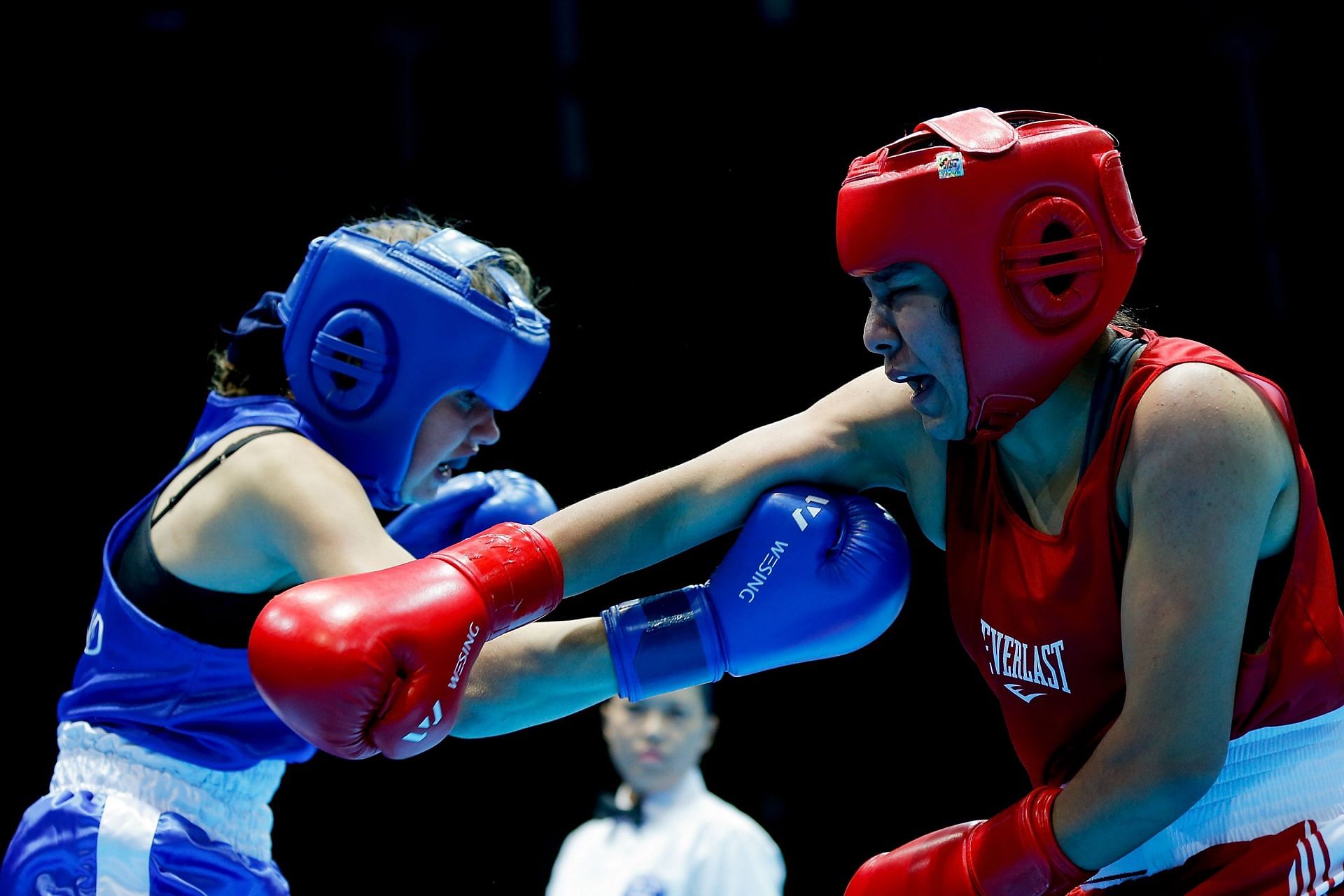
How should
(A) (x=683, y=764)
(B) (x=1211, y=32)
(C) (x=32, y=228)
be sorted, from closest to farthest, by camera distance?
(A) (x=683, y=764) < (C) (x=32, y=228) < (B) (x=1211, y=32)

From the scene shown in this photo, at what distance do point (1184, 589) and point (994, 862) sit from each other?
45 cm

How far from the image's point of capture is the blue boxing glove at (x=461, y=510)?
2.90m

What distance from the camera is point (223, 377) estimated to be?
2.71m

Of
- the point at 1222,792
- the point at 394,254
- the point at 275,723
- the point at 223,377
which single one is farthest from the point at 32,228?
the point at 1222,792

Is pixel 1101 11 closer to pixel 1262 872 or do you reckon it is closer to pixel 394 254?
pixel 394 254

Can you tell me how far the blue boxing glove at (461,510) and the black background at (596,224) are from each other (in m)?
1.82

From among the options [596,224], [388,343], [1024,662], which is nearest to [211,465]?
[388,343]

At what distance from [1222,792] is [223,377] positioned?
2.02 m

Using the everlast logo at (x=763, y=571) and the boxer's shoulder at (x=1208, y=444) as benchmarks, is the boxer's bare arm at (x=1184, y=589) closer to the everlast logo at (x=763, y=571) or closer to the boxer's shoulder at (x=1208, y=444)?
the boxer's shoulder at (x=1208, y=444)

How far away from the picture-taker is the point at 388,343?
254 centimetres

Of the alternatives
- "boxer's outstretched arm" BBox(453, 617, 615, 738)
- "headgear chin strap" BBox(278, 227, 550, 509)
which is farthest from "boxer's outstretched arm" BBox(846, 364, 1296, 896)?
"headgear chin strap" BBox(278, 227, 550, 509)

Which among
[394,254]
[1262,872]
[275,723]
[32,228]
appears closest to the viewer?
[1262,872]

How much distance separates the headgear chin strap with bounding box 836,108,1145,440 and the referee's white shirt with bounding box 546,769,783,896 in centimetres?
248

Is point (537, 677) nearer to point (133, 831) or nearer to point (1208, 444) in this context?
point (133, 831)
